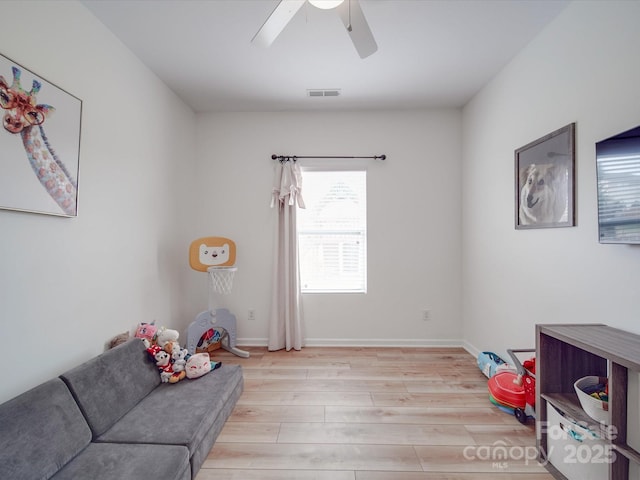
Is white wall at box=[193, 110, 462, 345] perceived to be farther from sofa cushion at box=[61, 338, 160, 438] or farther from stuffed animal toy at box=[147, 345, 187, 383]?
sofa cushion at box=[61, 338, 160, 438]

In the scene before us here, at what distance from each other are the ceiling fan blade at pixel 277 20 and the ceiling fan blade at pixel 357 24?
25 cm

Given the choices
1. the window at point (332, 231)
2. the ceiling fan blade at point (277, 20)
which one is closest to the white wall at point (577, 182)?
the window at point (332, 231)

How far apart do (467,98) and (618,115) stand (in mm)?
1874

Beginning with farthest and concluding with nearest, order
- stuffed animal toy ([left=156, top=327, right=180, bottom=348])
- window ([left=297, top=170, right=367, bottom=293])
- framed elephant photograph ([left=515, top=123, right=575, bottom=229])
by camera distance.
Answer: window ([left=297, top=170, right=367, bottom=293])
stuffed animal toy ([left=156, top=327, right=180, bottom=348])
framed elephant photograph ([left=515, top=123, right=575, bottom=229])

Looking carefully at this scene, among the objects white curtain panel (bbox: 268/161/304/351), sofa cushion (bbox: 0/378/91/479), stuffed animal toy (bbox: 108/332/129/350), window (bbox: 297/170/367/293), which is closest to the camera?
sofa cushion (bbox: 0/378/91/479)

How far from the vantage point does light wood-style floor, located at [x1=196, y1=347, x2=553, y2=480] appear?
5.39 feet

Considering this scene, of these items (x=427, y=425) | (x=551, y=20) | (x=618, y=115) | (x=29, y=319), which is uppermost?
(x=551, y=20)

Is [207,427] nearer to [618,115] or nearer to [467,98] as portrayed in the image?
[618,115]

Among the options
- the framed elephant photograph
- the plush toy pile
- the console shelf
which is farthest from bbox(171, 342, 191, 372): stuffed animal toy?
the framed elephant photograph

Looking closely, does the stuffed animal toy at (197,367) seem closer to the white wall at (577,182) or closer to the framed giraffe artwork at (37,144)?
the framed giraffe artwork at (37,144)

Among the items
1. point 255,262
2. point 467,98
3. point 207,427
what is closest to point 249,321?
point 255,262

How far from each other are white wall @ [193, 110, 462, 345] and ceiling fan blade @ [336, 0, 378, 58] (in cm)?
188

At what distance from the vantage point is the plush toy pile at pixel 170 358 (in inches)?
84.1

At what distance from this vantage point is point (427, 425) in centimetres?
201
